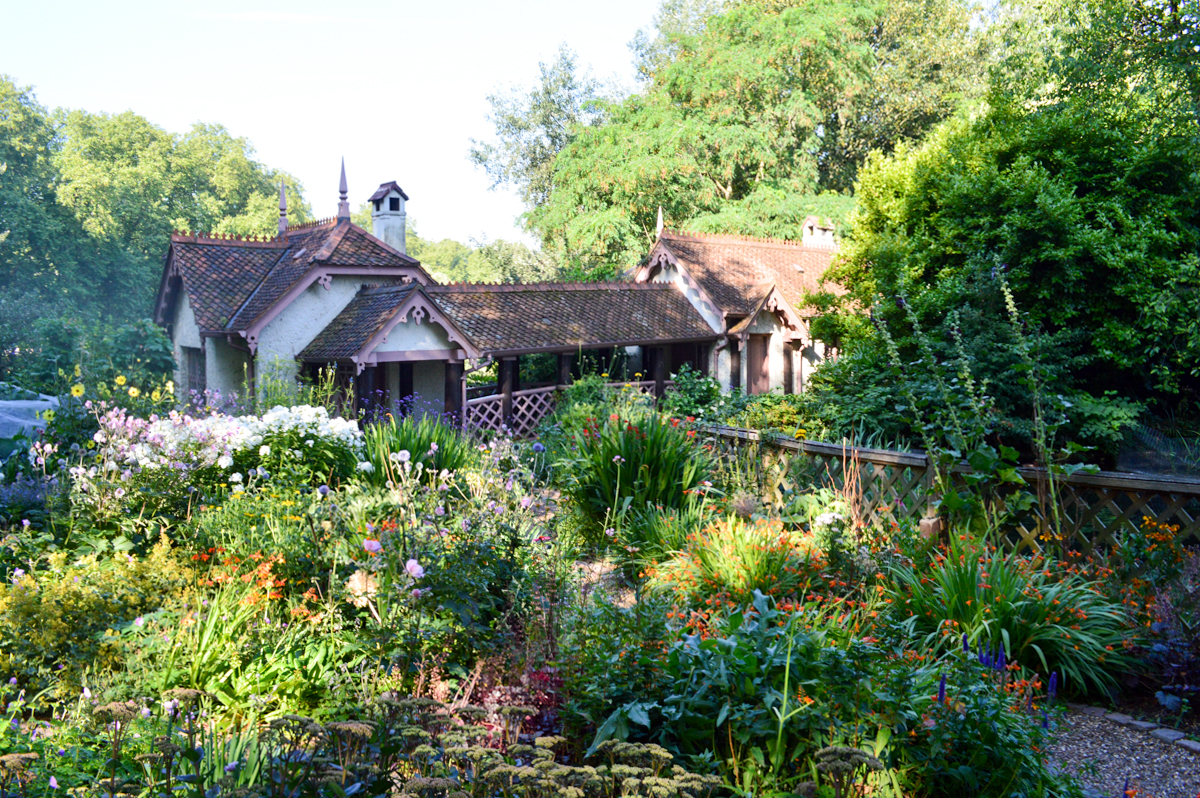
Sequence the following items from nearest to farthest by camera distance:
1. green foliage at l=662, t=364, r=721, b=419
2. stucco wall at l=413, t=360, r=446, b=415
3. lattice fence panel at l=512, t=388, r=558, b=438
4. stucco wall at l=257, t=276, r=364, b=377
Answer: green foliage at l=662, t=364, r=721, b=419 → lattice fence panel at l=512, t=388, r=558, b=438 → stucco wall at l=257, t=276, r=364, b=377 → stucco wall at l=413, t=360, r=446, b=415

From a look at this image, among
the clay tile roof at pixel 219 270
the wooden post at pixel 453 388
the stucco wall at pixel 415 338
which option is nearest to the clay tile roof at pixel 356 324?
the stucco wall at pixel 415 338

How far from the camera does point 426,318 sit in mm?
15969

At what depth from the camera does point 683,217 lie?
32.8 meters

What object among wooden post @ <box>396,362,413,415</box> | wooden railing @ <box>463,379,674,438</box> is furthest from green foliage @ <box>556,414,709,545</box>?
wooden post @ <box>396,362,413,415</box>

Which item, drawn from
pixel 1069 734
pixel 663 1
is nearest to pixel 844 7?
pixel 663 1

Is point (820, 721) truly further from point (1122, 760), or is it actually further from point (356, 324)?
point (356, 324)

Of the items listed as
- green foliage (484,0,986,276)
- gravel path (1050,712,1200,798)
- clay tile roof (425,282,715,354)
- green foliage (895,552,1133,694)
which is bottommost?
gravel path (1050,712,1200,798)

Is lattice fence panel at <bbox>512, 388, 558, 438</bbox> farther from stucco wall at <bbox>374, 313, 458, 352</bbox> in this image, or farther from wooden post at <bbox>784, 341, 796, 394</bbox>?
wooden post at <bbox>784, 341, 796, 394</bbox>

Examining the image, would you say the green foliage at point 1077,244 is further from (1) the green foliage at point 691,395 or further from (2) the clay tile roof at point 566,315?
(2) the clay tile roof at point 566,315

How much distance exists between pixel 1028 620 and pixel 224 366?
57.8 feet

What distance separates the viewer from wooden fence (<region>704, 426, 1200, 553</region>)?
542cm

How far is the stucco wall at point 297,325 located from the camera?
17422mm

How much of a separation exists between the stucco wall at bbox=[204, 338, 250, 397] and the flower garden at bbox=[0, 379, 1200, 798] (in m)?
11.2

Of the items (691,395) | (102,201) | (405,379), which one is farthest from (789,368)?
(102,201)
